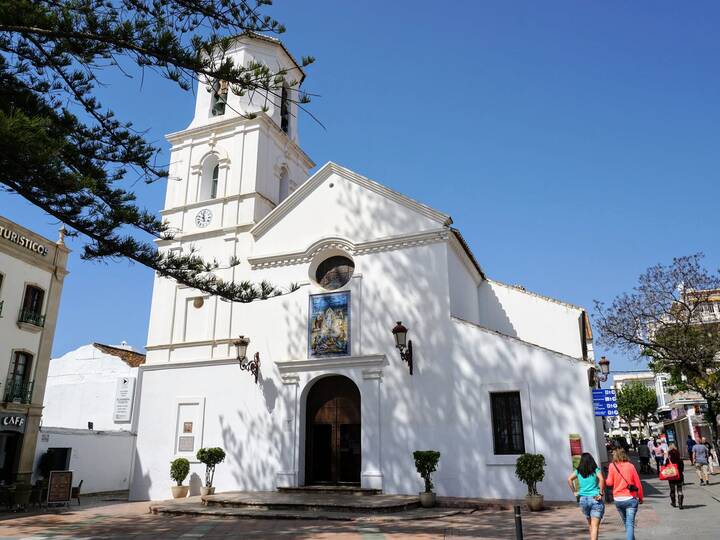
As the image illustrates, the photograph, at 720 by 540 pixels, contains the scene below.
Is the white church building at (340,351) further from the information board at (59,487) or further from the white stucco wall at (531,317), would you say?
the information board at (59,487)

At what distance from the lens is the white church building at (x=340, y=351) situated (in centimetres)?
1494

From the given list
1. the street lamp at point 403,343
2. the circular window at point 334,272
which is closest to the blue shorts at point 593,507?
the street lamp at point 403,343

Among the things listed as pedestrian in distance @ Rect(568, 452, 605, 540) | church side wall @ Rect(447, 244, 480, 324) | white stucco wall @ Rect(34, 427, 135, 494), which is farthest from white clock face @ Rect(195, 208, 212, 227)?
pedestrian in distance @ Rect(568, 452, 605, 540)

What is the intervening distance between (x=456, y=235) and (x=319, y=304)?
4.92 m

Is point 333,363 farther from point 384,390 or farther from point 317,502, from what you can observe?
point 317,502

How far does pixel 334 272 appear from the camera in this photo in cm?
1833

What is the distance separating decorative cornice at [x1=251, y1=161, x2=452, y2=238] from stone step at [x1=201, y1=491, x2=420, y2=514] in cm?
814

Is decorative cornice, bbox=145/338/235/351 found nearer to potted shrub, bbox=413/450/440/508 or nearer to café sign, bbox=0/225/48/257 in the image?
café sign, bbox=0/225/48/257

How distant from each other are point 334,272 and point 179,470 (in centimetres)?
791

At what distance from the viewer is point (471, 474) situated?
14.8 m

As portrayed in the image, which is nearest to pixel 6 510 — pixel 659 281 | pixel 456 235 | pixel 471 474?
pixel 471 474

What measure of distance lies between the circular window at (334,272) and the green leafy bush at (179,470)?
279 inches

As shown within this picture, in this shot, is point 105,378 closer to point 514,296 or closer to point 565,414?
point 514,296

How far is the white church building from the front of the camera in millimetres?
14938
